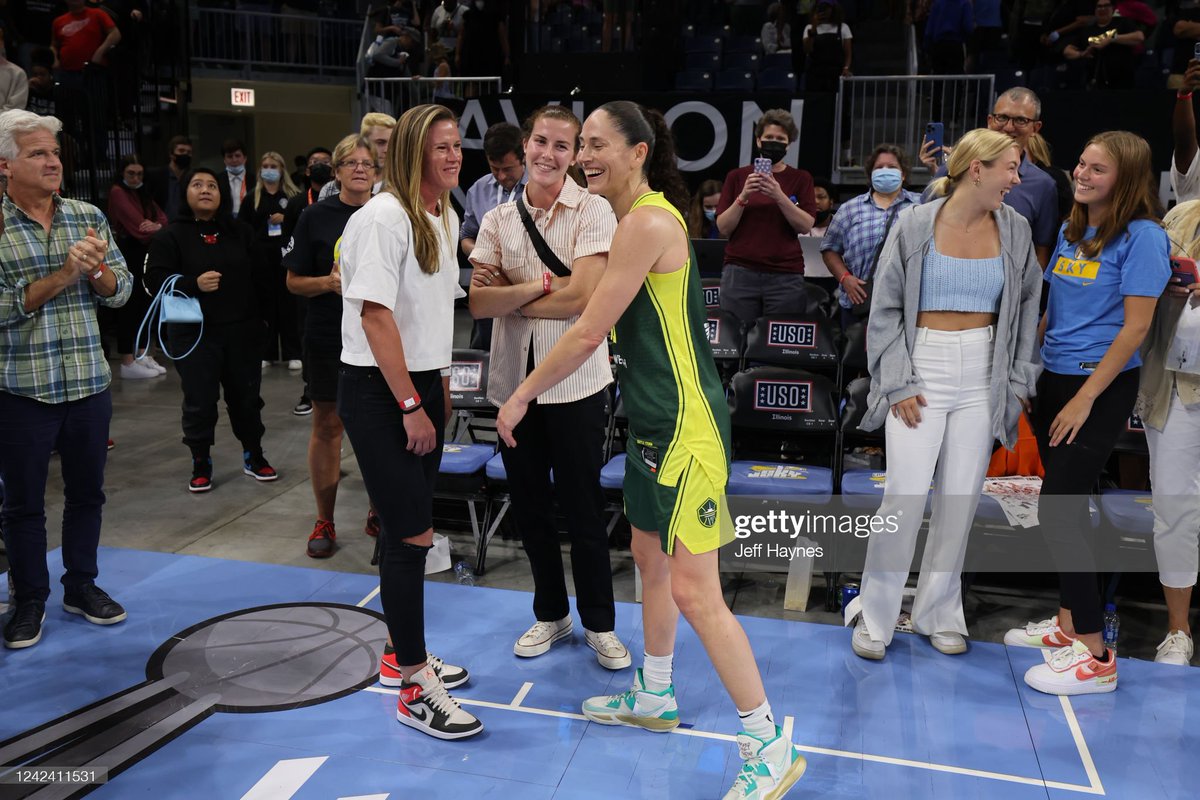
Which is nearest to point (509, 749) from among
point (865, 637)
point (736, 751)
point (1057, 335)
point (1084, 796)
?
point (736, 751)

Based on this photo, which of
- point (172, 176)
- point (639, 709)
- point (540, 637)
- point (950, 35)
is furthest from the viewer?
point (172, 176)

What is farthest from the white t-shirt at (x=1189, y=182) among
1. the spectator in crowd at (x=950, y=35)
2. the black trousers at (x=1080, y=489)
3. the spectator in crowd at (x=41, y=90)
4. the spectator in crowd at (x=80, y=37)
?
the spectator in crowd at (x=80, y=37)

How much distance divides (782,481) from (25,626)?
2907 millimetres

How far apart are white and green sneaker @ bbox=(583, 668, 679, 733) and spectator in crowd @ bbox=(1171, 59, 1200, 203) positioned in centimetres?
356

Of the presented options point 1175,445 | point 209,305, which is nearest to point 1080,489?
point 1175,445

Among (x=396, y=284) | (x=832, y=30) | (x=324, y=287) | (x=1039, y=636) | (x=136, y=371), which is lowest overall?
(x=1039, y=636)

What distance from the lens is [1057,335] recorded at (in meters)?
3.55

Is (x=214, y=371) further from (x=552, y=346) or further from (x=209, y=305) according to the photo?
(x=552, y=346)

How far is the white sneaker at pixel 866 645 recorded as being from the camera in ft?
11.7

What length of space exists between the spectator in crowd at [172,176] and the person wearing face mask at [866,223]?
610cm

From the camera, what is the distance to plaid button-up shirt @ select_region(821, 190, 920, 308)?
5.36m

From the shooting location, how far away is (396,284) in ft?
9.00

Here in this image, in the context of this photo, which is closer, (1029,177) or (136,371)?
(1029,177)

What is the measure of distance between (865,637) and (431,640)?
1547 mm
